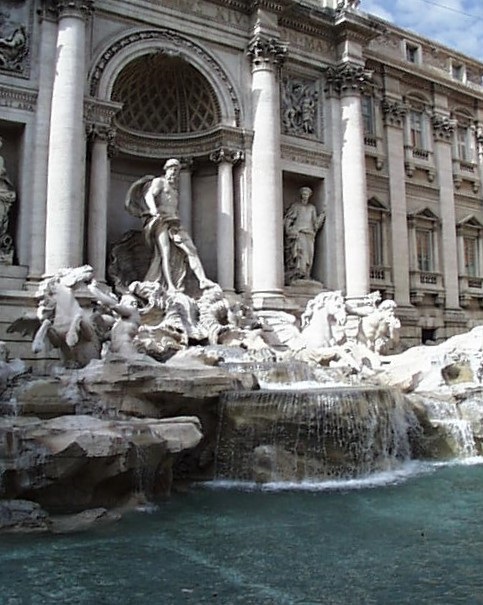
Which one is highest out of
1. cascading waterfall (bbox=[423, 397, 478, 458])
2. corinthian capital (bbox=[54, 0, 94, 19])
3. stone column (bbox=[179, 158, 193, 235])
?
corinthian capital (bbox=[54, 0, 94, 19])

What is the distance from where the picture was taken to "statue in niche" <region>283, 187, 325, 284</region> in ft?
58.2

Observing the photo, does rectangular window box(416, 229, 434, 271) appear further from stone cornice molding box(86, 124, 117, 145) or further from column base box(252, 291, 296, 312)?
stone cornice molding box(86, 124, 117, 145)

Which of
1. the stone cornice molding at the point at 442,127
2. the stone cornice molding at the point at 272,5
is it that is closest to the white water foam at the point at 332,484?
the stone cornice molding at the point at 272,5

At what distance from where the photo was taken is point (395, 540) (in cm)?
628

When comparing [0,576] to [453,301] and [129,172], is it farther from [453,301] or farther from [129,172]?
[453,301]

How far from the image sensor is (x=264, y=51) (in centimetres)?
1694

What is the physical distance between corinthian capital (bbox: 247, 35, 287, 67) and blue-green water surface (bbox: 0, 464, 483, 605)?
12200 millimetres

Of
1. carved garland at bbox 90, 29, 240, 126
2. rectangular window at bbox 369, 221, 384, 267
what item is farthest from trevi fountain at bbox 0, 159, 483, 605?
rectangular window at bbox 369, 221, 384, 267

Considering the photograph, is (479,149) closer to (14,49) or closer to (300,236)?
(300,236)

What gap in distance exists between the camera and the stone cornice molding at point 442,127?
2239 centimetres

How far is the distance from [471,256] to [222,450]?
16.1 metres

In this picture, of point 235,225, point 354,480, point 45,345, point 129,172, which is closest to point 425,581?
point 354,480

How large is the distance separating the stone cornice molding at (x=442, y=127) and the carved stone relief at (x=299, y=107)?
19.0 feet

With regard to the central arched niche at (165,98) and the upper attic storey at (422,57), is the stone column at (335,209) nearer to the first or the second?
the upper attic storey at (422,57)
